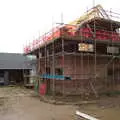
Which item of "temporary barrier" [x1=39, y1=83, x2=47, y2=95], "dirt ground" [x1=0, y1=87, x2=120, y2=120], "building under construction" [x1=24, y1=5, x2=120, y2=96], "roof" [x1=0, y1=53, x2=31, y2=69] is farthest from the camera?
"roof" [x1=0, y1=53, x2=31, y2=69]

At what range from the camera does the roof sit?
92.9 feet

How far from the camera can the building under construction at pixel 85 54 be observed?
14.6 m

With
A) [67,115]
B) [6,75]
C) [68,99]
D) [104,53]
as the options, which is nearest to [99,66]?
[104,53]

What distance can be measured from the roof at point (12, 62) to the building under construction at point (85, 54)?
464 inches

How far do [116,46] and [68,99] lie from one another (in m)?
6.10

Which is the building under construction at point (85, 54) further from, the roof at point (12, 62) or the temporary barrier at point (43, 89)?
the roof at point (12, 62)

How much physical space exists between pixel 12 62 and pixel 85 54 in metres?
16.7

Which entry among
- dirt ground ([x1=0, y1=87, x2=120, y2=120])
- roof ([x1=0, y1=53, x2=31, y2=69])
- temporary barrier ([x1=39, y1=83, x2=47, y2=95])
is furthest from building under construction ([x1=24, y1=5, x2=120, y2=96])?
roof ([x1=0, y1=53, x2=31, y2=69])

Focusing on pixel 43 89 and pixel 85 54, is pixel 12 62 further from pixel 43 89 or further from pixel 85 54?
pixel 85 54

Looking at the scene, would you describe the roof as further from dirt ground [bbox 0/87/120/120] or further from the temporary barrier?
dirt ground [bbox 0/87/120/120]

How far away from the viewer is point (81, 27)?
15.7 m

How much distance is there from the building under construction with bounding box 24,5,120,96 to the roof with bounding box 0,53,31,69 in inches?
464

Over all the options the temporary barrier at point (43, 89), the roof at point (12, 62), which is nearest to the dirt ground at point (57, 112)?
the temporary barrier at point (43, 89)

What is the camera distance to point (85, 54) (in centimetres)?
1480
